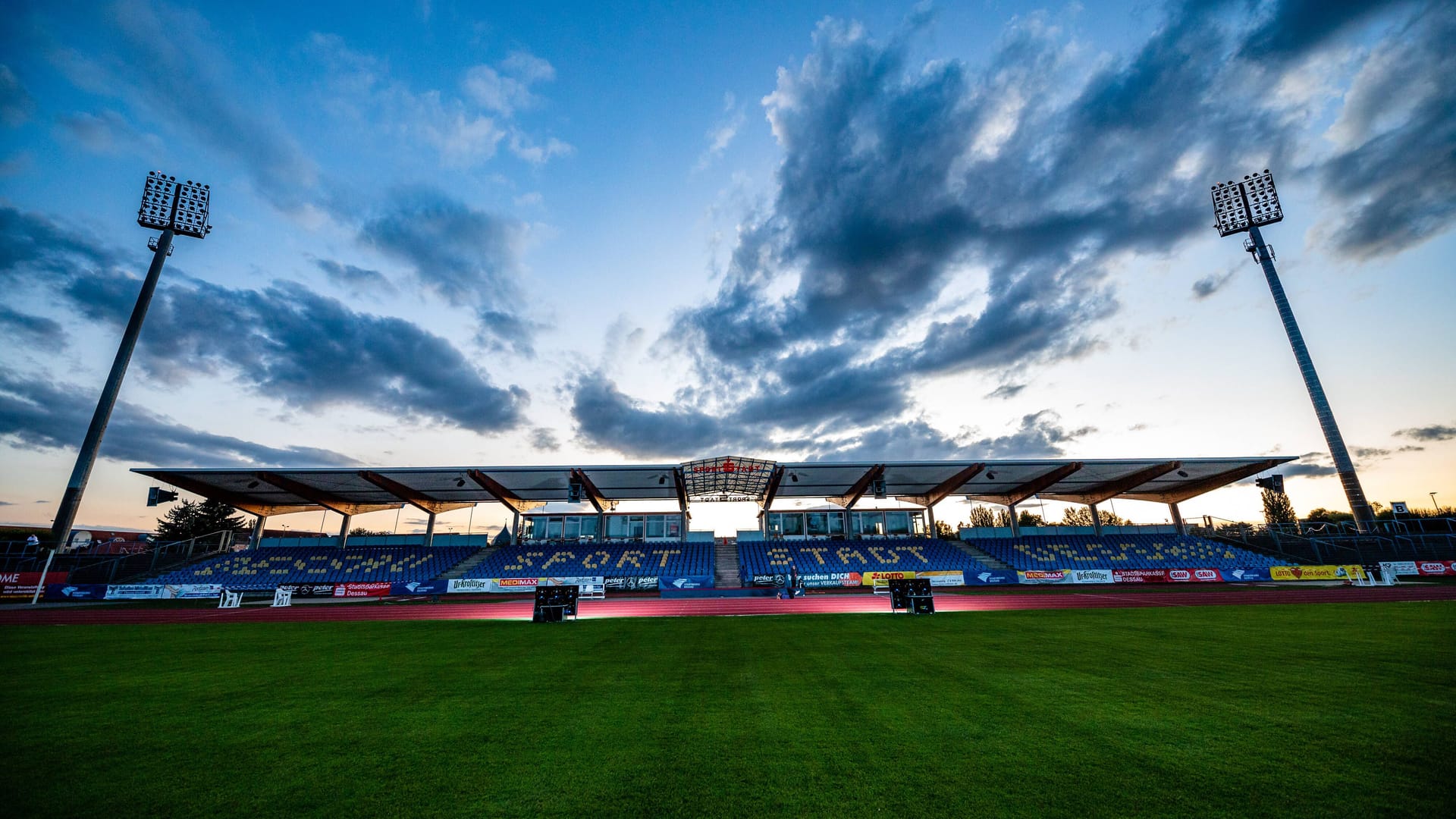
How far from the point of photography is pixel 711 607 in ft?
79.8

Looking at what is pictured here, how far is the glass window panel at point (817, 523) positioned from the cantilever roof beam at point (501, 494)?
77.5 feet

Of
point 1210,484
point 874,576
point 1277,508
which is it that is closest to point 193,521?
point 874,576

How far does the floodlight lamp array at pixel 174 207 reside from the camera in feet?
124

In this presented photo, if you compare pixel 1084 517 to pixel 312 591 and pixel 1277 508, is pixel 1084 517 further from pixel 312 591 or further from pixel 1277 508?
pixel 312 591

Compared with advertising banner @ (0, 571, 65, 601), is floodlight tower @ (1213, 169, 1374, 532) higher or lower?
higher

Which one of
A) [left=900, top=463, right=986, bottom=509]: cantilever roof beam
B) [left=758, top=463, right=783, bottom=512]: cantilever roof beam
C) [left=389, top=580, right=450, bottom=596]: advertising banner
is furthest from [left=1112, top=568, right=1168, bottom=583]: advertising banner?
[left=389, top=580, right=450, bottom=596]: advertising banner

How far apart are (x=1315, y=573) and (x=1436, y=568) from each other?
6.51 m

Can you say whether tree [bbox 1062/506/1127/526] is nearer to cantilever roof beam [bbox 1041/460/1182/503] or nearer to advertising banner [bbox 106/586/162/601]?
cantilever roof beam [bbox 1041/460/1182/503]

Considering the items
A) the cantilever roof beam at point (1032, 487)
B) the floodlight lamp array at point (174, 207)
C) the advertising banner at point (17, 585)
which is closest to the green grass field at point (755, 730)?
the cantilever roof beam at point (1032, 487)

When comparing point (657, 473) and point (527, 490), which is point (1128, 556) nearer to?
point (657, 473)

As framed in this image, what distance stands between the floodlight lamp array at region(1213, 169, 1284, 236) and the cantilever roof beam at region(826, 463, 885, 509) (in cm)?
3808

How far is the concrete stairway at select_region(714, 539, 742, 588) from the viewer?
37.1 metres

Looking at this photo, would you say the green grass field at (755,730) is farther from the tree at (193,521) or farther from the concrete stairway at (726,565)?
the tree at (193,521)

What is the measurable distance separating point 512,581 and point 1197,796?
118ft
